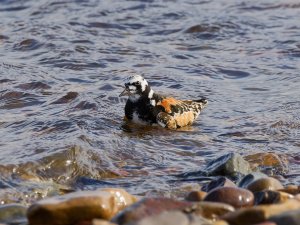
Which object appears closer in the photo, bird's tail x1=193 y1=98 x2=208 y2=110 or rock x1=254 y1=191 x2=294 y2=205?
rock x1=254 y1=191 x2=294 y2=205

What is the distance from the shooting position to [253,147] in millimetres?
9781

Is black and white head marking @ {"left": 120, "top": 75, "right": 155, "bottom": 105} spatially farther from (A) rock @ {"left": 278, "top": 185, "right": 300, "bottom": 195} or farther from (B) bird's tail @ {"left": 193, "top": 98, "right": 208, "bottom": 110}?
(A) rock @ {"left": 278, "top": 185, "right": 300, "bottom": 195}

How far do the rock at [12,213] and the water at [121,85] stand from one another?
756 millimetres

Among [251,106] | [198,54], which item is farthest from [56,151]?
[198,54]

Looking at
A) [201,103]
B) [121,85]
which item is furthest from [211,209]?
[121,85]

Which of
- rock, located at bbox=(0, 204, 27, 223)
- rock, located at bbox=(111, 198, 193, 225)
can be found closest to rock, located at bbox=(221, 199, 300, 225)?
rock, located at bbox=(111, 198, 193, 225)

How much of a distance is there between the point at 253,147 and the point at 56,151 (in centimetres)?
224

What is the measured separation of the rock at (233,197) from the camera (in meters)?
6.85

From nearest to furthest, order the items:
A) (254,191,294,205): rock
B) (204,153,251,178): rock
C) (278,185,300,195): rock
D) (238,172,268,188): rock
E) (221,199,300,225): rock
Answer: (221,199,300,225): rock
(254,191,294,205): rock
(278,185,300,195): rock
(238,172,268,188): rock
(204,153,251,178): rock

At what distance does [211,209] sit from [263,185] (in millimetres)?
1112

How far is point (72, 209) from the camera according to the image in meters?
6.42

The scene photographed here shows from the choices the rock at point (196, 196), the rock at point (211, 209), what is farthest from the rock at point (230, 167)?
the rock at point (211, 209)

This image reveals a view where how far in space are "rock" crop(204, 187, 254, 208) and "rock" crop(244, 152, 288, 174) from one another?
6.30 feet

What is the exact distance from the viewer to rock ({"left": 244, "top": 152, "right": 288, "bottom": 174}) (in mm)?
8945
